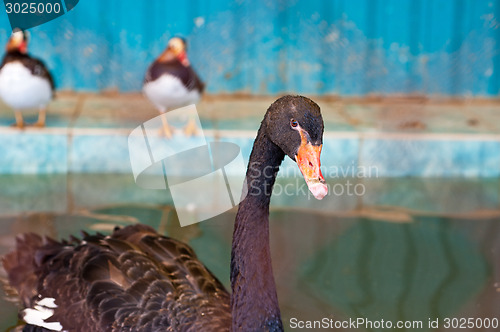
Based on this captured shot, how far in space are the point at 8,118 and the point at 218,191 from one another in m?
1.65

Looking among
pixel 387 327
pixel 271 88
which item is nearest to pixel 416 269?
pixel 387 327

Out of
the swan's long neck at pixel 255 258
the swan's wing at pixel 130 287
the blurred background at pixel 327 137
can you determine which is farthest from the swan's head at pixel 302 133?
the blurred background at pixel 327 137

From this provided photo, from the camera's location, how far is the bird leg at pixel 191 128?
190 inches

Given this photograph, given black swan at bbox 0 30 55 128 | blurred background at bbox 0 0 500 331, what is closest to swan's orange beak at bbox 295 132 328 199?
blurred background at bbox 0 0 500 331

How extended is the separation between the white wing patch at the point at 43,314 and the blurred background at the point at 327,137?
52cm

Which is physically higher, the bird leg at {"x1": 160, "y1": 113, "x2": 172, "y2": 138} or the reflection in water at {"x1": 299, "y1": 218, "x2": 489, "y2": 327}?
the bird leg at {"x1": 160, "y1": 113, "x2": 172, "y2": 138}

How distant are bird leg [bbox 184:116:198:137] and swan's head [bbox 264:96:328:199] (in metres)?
2.77

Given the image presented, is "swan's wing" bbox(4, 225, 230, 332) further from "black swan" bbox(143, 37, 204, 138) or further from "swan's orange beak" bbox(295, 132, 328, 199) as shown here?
"black swan" bbox(143, 37, 204, 138)

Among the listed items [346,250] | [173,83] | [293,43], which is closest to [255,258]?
[346,250]

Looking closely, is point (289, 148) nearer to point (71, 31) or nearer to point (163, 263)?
point (163, 263)

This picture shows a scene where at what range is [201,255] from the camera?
385 centimetres

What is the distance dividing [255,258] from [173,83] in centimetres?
258

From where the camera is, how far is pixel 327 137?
4812 mm

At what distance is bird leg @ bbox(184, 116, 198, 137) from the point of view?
4824mm
